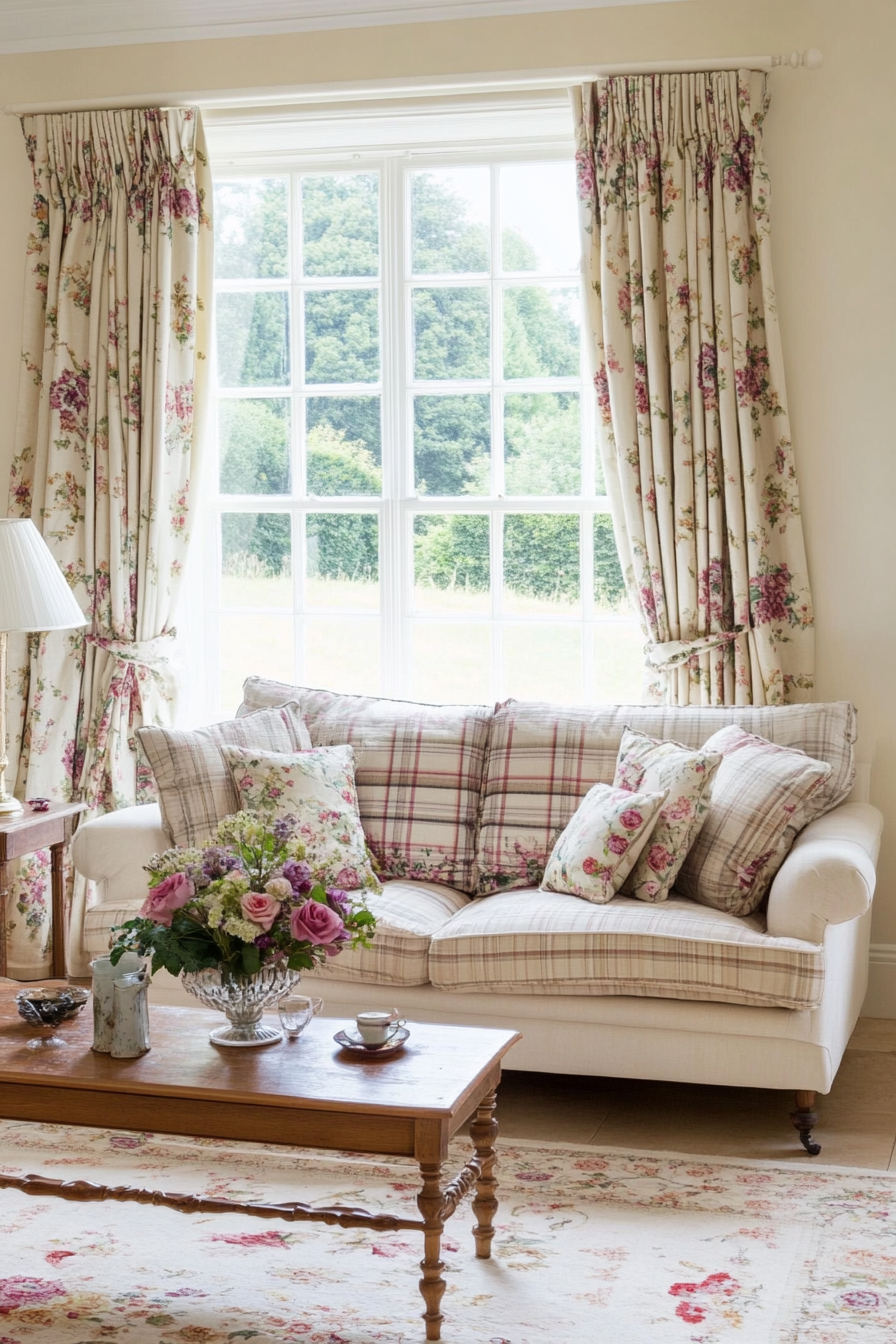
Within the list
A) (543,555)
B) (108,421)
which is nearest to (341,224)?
(108,421)

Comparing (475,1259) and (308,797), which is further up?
(308,797)

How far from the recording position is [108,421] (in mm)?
4629

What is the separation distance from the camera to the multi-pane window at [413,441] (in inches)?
181

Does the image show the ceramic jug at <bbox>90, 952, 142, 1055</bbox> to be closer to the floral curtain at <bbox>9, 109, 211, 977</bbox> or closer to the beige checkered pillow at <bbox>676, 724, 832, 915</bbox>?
the beige checkered pillow at <bbox>676, 724, 832, 915</bbox>

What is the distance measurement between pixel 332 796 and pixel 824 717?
1374 millimetres

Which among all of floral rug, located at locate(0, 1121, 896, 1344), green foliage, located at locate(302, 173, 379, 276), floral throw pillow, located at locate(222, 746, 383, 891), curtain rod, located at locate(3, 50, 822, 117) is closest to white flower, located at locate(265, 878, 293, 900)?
floral rug, located at locate(0, 1121, 896, 1344)

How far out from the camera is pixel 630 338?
429 cm

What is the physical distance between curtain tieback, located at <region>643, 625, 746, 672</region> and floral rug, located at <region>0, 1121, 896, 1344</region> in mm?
1610

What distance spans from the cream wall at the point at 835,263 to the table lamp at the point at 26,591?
82.1 inches

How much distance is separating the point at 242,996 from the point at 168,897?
0.23m

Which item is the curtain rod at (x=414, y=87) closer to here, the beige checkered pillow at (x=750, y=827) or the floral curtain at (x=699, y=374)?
the floral curtain at (x=699, y=374)

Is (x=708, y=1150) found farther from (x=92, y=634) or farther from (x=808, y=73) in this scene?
(x=808, y=73)

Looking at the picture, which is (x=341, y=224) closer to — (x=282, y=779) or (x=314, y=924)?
(x=282, y=779)

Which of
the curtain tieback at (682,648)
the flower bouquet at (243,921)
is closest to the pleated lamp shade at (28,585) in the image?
the flower bouquet at (243,921)
